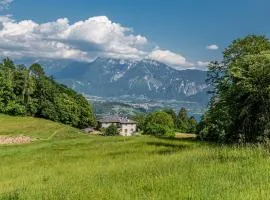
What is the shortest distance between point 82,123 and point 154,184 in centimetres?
15901

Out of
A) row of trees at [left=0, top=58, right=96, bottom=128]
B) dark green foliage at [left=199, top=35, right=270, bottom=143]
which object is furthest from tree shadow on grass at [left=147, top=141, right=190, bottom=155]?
row of trees at [left=0, top=58, right=96, bottom=128]

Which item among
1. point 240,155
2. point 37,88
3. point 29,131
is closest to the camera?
point 240,155

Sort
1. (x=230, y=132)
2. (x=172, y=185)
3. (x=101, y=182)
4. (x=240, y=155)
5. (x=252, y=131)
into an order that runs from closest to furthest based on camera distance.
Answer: (x=172, y=185)
(x=101, y=182)
(x=240, y=155)
(x=252, y=131)
(x=230, y=132)

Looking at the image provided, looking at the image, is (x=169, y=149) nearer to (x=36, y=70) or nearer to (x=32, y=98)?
(x=32, y=98)

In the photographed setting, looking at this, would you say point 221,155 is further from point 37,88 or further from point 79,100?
point 79,100

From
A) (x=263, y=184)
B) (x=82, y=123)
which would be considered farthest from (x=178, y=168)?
(x=82, y=123)

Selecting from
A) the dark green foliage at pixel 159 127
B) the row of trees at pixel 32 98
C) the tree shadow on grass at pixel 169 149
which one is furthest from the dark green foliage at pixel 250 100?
the dark green foliage at pixel 159 127

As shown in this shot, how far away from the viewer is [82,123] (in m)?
171

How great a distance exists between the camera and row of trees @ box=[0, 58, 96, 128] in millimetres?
138625

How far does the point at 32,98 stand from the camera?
485 ft

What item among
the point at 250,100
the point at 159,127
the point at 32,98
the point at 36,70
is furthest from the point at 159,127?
the point at 250,100

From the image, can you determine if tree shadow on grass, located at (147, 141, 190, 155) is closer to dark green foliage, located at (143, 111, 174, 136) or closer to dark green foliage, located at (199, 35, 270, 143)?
dark green foliage, located at (199, 35, 270, 143)

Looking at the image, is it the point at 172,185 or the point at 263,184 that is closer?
the point at 263,184

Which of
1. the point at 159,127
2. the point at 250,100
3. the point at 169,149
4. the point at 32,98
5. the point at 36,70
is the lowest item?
the point at 159,127
